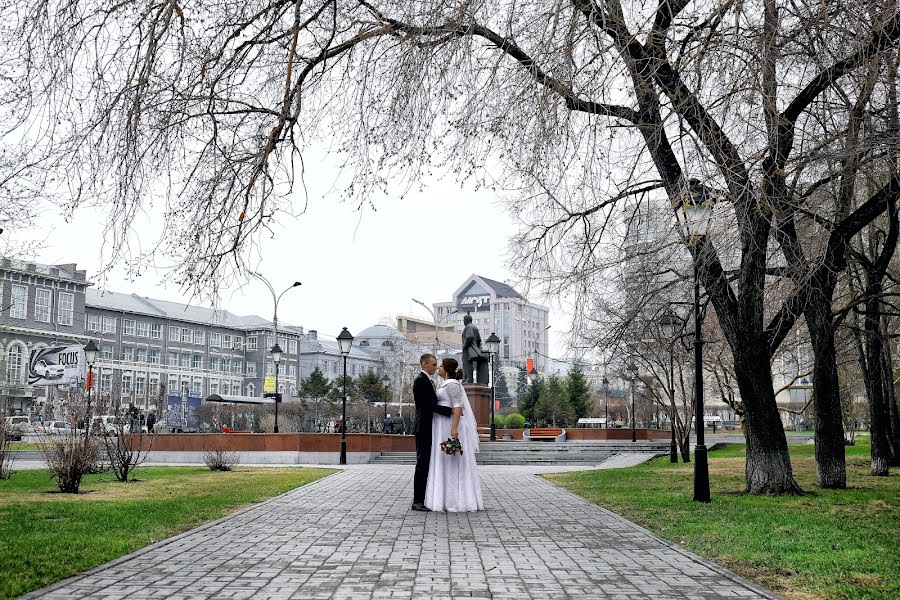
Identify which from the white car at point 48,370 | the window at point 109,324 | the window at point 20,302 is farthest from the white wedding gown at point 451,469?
the window at point 109,324

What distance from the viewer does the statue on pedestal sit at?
37.7 metres

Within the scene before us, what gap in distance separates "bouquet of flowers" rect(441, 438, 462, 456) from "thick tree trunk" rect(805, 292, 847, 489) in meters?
7.51

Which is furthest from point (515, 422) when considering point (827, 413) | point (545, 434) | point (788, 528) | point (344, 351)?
point (788, 528)

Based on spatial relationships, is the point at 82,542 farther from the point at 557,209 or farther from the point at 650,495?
the point at 650,495

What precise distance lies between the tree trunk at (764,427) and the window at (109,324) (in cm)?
7951

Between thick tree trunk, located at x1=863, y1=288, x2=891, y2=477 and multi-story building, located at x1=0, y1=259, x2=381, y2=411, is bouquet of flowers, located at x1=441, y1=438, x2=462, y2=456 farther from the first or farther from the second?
multi-story building, located at x1=0, y1=259, x2=381, y2=411

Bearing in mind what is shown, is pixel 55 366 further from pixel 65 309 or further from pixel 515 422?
pixel 65 309

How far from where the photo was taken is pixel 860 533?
998 centimetres

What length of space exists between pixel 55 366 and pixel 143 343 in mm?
47327

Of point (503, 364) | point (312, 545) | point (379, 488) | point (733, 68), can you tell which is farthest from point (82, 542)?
point (503, 364)

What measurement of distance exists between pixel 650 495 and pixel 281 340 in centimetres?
9448

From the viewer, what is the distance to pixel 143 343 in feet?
300

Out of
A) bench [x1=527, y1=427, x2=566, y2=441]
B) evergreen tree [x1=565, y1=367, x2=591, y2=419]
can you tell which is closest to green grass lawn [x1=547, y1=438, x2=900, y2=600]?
bench [x1=527, y1=427, x2=566, y2=441]

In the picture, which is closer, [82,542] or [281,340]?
[82,542]
